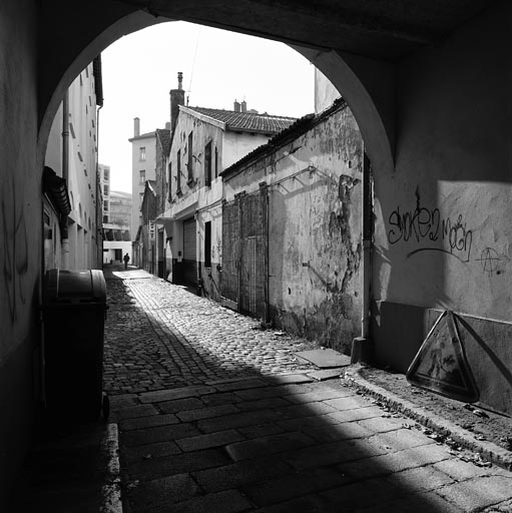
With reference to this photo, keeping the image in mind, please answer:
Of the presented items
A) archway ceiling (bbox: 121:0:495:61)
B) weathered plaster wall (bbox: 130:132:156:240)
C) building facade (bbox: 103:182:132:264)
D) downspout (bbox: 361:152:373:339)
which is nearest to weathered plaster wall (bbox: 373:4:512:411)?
downspout (bbox: 361:152:373:339)

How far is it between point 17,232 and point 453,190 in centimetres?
427

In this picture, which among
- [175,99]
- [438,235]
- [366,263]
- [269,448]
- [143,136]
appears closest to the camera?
[269,448]

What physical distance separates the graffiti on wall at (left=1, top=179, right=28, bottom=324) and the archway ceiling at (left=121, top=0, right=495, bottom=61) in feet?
8.58

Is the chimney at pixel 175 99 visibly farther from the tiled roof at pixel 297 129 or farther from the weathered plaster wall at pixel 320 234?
the weathered plaster wall at pixel 320 234

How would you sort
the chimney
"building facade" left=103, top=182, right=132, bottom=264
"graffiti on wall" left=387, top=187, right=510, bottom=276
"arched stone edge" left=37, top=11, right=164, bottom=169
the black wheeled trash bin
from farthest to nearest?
"building facade" left=103, top=182, right=132, bottom=264 → the chimney → "graffiti on wall" left=387, top=187, right=510, bottom=276 → "arched stone edge" left=37, top=11, right=164, bottom=169 → the black wheeled trash bin

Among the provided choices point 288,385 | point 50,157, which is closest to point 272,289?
point 288,385

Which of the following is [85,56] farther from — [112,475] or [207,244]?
[207,244]

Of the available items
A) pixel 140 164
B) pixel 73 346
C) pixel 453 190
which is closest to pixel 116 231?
pixel 140 164

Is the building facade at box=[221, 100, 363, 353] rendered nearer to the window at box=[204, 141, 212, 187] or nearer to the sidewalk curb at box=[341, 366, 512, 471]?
the sidewalk curb at box=[341, 366, 512, 471]

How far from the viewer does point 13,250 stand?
296 centimetres

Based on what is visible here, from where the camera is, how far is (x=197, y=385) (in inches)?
215

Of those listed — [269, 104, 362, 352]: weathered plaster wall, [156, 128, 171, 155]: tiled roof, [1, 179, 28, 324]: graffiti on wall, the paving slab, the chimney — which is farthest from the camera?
[156, 128, 171, 155]: tiled roof

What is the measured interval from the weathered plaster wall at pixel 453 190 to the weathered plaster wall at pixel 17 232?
13.5 feet

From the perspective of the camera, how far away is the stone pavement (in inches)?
117
